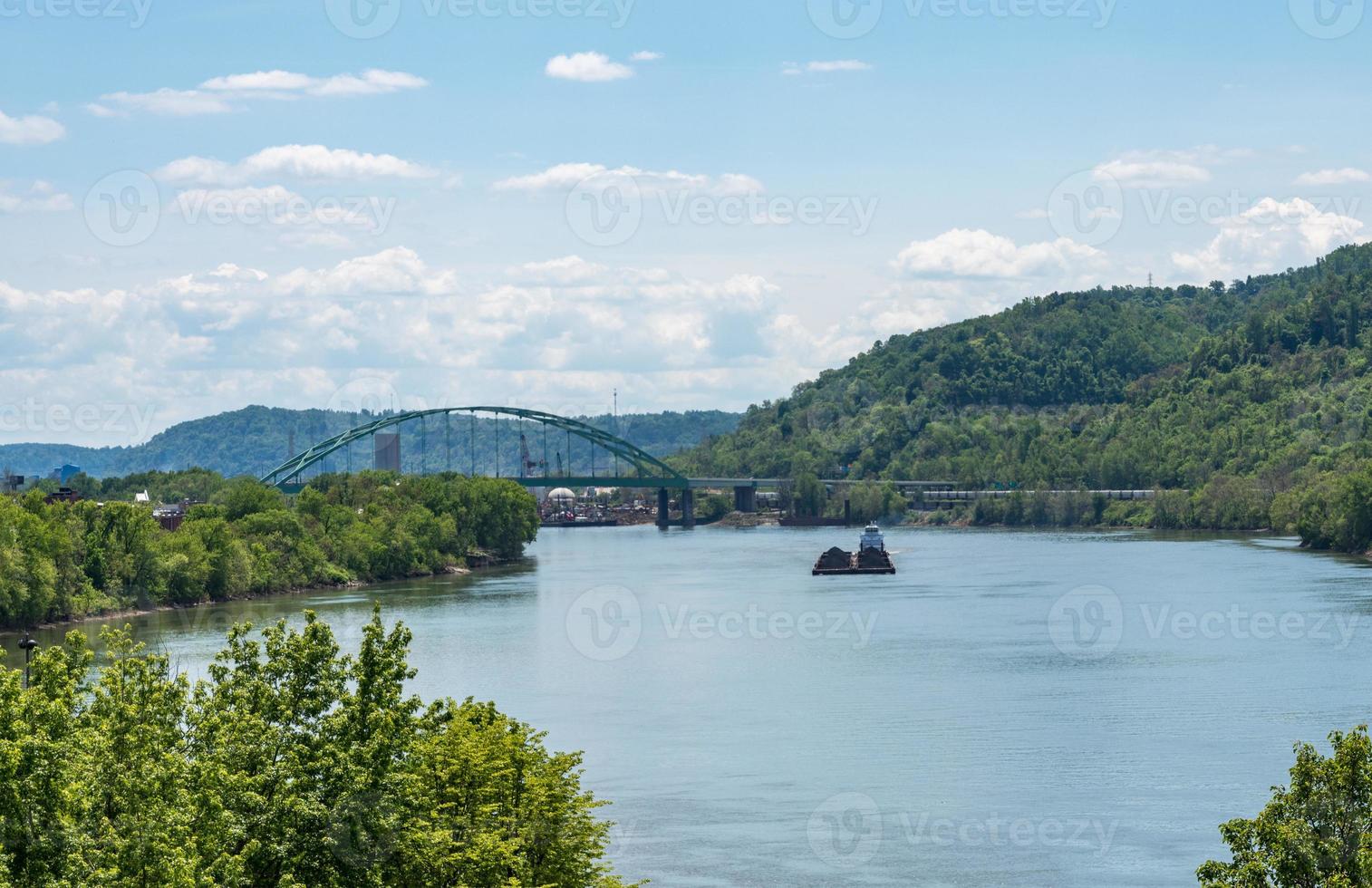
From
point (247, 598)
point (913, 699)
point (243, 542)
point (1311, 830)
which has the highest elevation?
point (243, 542)

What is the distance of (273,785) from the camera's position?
15.0 metres

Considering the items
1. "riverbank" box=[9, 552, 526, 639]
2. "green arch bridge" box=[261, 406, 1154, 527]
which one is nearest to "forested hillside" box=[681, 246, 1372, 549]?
"green arch bridge" box=[261, 406, 1154, 527]

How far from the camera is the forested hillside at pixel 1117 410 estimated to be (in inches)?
4407

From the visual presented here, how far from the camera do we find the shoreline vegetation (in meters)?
55.8

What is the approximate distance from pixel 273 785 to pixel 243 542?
5807 centimetres

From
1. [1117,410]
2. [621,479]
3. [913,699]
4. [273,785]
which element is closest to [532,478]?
[621,479]

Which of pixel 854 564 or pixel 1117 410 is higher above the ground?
pixel 1117 410

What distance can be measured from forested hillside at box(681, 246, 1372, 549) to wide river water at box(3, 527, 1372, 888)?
2994 centimetres

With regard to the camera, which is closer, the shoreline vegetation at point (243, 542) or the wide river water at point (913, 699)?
the wide river water at point (913, 699)

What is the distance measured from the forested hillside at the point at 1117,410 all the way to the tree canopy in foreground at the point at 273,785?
69.7m

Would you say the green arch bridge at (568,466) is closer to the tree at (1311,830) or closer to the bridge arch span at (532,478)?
the bridge arch span at (532,478)

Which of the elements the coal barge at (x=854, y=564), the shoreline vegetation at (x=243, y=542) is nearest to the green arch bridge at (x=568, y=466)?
the shoreline vegetation at (x=243, y=542)

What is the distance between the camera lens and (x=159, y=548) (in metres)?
64.1

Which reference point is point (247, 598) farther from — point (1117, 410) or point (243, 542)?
point (1117, 410)
